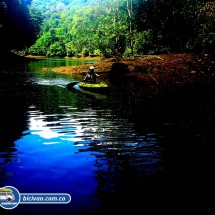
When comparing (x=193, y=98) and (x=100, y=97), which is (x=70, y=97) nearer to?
(x=100, y=97)

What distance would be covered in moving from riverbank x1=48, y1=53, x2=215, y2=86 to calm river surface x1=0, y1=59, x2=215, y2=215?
10.8m

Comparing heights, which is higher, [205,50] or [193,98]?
[205,50]

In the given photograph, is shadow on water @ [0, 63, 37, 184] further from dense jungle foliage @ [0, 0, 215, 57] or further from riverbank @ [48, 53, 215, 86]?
dense jungle foliage @ [0, 0, 215, 57]

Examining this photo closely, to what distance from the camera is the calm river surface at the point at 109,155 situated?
5.03m

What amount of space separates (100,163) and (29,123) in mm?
4910

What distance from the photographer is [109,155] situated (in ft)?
23.0

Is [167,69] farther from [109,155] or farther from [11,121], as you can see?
[109,155]

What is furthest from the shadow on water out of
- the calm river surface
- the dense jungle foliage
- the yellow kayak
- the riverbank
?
the dense jungle foliage

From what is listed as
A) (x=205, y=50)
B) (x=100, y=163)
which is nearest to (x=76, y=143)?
(x=100, y=163)

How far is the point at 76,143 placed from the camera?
791 cm

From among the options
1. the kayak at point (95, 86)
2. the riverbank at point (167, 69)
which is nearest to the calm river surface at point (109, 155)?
the kayak at point (95, 86)

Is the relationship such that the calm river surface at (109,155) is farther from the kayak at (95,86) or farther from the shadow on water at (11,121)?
the kayak at (95,86)

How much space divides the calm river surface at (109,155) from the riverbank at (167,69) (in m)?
10.8

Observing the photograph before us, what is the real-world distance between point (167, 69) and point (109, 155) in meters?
21.4
